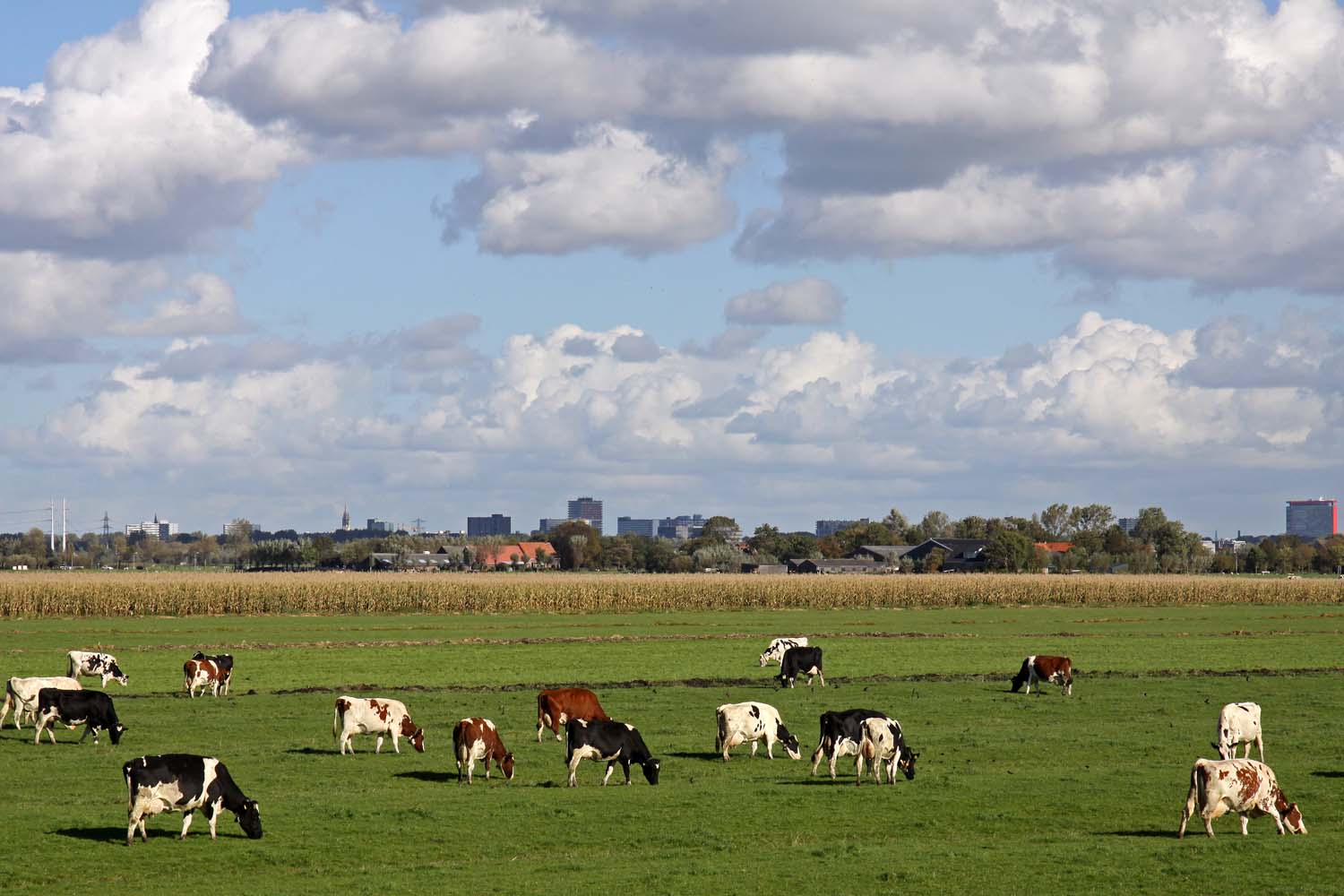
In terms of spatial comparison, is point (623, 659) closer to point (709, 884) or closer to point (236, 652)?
point (236, 652)

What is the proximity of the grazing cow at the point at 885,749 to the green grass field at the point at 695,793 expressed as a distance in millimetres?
431

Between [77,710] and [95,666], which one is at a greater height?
[77,710]

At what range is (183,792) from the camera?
21.4m

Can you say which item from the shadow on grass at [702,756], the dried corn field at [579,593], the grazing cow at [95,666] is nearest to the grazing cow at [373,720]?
the shadow on grass at [702,756]

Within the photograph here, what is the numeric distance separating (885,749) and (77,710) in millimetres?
16515

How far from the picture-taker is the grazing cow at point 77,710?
31.1 m

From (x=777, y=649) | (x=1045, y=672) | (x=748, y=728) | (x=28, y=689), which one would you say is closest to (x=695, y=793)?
(x=748, y=728)

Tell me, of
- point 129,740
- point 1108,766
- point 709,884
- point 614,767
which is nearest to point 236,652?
point 129,740

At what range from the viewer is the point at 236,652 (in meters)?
59.3

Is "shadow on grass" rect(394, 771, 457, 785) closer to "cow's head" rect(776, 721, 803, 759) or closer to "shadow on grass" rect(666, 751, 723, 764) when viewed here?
"shadow on grass" rect(666, 751, 723, 764)

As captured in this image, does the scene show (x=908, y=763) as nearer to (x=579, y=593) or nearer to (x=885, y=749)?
(x=885, y=749)

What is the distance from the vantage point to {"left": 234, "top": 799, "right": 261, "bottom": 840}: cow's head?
71.4ft

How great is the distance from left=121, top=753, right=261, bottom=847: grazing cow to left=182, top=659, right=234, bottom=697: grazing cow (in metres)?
20.1

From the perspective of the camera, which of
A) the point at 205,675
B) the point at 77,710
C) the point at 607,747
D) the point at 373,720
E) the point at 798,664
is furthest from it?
the point at 798,664
